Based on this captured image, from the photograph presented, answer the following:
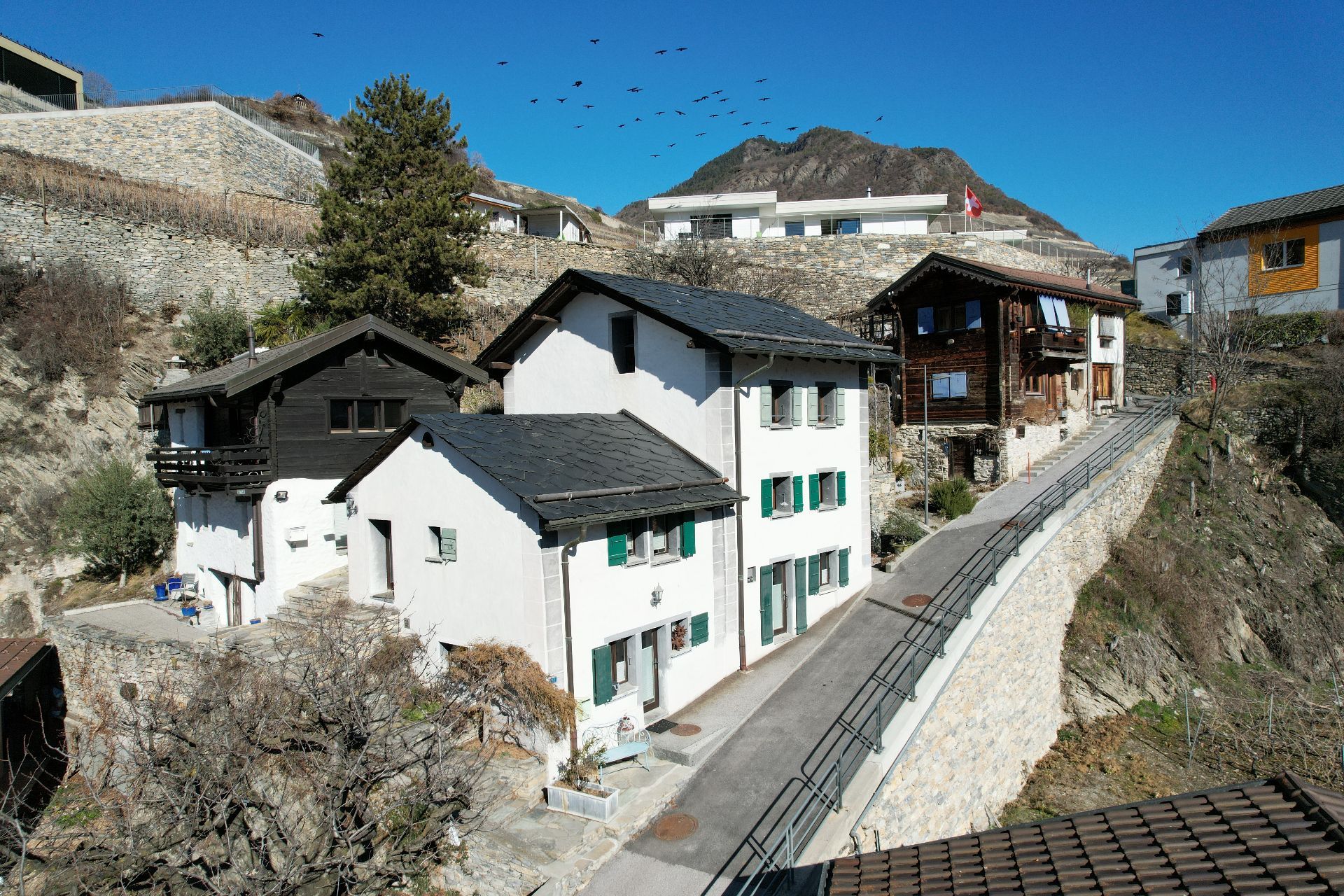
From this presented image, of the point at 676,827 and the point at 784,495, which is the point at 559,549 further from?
the point at 784,495

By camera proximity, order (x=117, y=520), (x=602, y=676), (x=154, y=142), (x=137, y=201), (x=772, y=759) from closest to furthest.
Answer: (x=772, y=759) → (x=602, y=676) → (x=117, y=520) → (x=137, y=201) → (x=154, y=142)

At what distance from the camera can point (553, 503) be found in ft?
44.0

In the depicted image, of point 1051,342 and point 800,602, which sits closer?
point 800,602

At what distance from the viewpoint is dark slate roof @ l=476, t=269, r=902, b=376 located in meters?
17.4

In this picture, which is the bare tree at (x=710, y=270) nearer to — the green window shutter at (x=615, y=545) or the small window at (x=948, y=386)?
the small window at (x=948, y=386)

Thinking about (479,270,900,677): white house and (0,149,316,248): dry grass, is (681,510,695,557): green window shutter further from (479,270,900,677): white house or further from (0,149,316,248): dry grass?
→ (0,149,316,248): dry grass

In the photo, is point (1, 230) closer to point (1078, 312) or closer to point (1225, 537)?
point (1078, 312)

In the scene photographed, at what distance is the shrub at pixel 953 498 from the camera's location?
25.5 m

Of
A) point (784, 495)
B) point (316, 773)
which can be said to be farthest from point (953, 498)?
point (316, 773)

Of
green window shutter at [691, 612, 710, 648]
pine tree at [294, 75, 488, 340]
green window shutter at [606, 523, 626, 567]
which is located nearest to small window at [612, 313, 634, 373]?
green window shutter at [606, 523, 626, 567]

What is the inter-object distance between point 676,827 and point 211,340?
24.6 m

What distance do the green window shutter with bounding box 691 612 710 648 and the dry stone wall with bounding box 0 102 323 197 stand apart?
3415 cm

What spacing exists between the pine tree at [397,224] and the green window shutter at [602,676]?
722 inches

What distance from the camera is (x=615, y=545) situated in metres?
14.5
